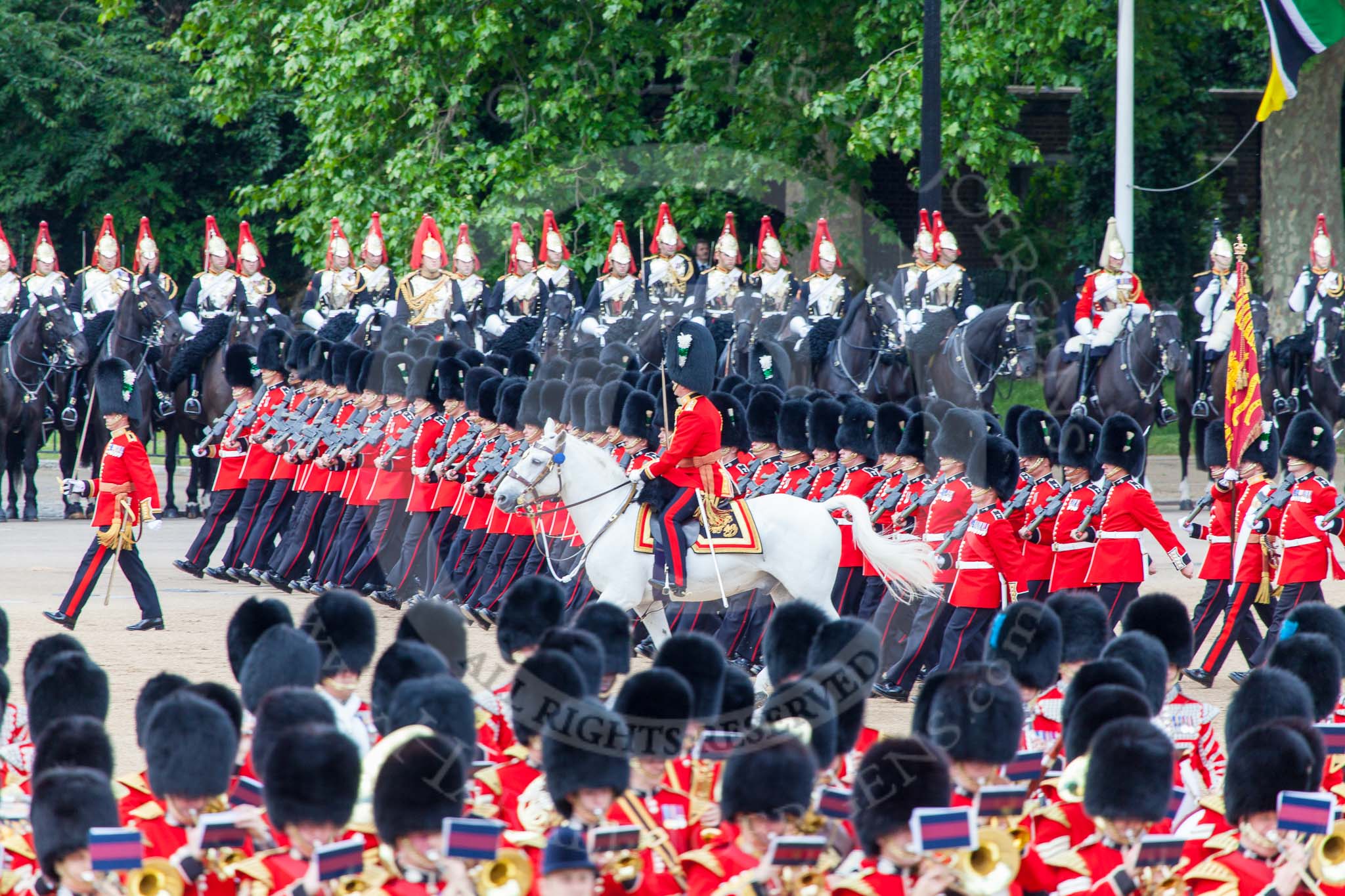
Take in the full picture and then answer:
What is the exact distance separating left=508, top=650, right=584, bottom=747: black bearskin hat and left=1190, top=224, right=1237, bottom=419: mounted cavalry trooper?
36.1ft

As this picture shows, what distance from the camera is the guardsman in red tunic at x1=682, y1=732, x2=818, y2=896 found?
4887 millimetres

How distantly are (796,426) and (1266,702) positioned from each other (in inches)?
214

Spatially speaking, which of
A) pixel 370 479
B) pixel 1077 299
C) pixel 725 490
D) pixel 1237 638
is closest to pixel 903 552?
pixel 725 490

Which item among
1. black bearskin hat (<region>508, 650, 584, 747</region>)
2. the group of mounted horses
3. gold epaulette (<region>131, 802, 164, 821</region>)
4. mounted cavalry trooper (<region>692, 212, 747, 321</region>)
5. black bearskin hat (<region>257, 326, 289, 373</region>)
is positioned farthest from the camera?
mounted cavalry trooper (<region>692, 212, 747, 321</region>)

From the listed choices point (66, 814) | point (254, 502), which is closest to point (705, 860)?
point (66, 814)

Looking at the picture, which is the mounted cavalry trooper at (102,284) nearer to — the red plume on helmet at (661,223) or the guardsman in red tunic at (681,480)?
the red plume on helmet at (661,223)

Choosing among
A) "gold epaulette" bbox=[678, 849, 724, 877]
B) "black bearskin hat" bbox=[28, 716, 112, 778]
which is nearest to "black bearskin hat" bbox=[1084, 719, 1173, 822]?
"gold epaulette" bbox=[678, 849, 724, 877]

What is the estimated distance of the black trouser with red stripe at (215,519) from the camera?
40.9 feet

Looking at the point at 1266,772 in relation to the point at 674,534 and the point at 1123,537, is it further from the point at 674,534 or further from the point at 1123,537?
the point at 674,534

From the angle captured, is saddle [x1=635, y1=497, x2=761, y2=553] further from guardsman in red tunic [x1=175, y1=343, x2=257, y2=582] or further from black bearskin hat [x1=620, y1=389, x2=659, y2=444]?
guardsman in red tunic [x1=175, y1=343, x2=257, y2=582]

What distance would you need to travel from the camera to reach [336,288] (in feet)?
58.4

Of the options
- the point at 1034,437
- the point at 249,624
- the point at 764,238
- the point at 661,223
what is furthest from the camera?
the point at 764,238

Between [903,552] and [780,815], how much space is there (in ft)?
14.5

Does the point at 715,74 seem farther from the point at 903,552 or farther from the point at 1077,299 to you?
the point at 903,552
